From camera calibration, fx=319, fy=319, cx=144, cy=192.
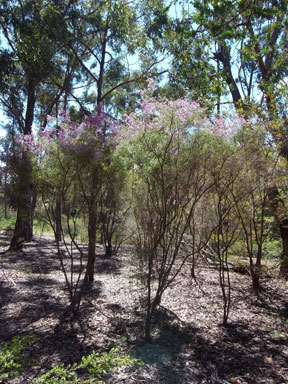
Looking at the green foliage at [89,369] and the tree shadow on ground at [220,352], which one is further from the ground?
the green foliage at [89,369]

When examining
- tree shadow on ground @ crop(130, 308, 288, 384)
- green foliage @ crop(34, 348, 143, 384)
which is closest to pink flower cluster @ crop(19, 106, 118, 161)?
green foliage @ crop(34, 348, 143, 384)

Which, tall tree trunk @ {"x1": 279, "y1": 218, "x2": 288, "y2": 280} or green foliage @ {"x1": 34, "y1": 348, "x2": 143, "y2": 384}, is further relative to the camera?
tall tree trunk @ {"x1": 279, "y1": 218, "x2": 288, "y2": 280}

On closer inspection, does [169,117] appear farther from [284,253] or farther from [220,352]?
[284,253]

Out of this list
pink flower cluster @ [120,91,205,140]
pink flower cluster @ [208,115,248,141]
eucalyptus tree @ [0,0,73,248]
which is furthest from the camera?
eucalyptus tree @ [0,0,73,248]

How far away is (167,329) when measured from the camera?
4.52 m

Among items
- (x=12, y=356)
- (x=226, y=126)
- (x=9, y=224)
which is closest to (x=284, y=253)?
(x=226, y=126)

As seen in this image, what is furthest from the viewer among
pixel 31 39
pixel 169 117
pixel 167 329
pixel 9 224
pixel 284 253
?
pixel 9 224

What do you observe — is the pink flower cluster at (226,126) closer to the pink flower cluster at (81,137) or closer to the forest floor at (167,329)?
the pink flower cluster at (81,137)

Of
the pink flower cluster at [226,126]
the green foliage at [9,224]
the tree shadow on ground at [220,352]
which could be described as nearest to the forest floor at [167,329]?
the tree shadow on ground at [220,352]

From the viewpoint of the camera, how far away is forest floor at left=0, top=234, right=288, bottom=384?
11.3 feet

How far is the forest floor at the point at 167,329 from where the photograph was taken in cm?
344

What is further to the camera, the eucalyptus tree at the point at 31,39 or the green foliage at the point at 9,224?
the green foliage at the point at 9,224

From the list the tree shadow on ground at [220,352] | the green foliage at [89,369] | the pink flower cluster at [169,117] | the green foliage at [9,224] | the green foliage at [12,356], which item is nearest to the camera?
the green foliage at [89,369]

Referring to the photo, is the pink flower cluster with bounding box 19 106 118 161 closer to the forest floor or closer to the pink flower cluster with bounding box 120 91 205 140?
the pink flower cluster with bounding box 120 91 205 140
